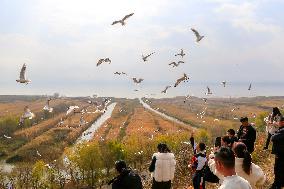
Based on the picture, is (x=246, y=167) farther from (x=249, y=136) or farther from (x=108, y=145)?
(x=108, y=145)

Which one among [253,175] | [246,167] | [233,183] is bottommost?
[253,175]

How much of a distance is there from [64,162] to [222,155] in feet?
245

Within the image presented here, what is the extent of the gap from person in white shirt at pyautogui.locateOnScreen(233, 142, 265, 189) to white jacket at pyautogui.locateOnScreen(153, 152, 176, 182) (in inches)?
115

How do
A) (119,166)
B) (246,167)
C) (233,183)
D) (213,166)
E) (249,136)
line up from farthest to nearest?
(249,136)
(213,166)
(119,166)
(246,167)
(233,183)

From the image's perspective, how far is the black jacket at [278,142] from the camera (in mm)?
10812

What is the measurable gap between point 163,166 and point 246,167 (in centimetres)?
322

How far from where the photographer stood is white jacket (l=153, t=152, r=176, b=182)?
10.9 m

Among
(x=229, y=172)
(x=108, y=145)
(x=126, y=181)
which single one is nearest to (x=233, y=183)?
(x=229, y=172)

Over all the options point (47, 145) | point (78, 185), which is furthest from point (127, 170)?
point (47, 145)

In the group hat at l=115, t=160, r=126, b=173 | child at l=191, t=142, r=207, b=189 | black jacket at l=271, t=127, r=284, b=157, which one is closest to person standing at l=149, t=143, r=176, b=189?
child at l=191, t=142, r=207, b=189

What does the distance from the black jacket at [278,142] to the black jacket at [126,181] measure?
4.30 meters

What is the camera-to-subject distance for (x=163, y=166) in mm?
10938

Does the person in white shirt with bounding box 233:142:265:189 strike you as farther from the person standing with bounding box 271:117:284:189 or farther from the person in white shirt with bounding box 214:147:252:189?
the person standing with bounding box 271:117:284:189

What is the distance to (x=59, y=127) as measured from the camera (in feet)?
469
